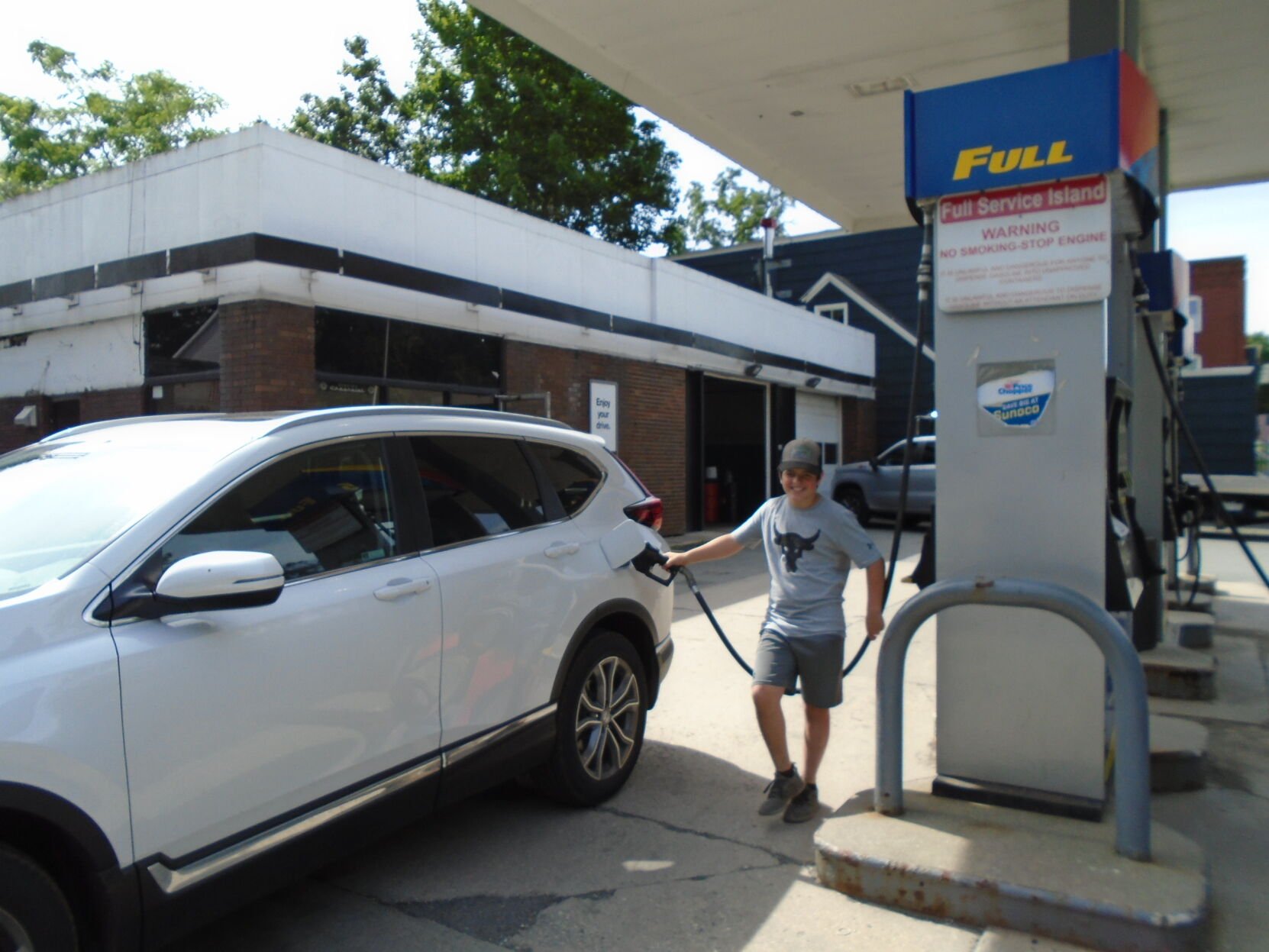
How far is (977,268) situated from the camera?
3.94 m

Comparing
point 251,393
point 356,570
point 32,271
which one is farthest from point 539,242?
point 356,570

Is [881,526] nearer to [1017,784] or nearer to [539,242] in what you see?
[539,242]

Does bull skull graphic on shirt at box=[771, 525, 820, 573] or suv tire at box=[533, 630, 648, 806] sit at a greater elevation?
bull skull graphic on shirt at box=[771, 525, 820, 573]

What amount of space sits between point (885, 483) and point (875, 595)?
55.3ft

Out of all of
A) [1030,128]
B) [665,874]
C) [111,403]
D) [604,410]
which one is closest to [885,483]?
[604,410]

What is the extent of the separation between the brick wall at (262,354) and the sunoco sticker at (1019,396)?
7850 millimetres

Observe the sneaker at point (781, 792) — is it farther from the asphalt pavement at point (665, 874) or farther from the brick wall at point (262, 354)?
the brick wall at point (262, 354)

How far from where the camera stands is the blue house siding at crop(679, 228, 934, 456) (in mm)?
26047

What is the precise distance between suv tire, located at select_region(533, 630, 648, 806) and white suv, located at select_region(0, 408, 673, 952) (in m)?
0.02

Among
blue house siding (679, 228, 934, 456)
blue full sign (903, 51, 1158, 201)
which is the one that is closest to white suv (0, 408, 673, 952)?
blue full sign (903, 51, 1158, 201)

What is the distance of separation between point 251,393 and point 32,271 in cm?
475

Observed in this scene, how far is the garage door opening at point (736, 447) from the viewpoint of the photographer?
69.0 feet

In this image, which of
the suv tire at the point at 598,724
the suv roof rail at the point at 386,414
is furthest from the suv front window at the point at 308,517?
the suv tire at the point at 598,724

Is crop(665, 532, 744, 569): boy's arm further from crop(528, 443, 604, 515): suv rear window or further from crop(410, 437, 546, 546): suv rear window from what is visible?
crop(410, 437, 546, 546): suv rear window
